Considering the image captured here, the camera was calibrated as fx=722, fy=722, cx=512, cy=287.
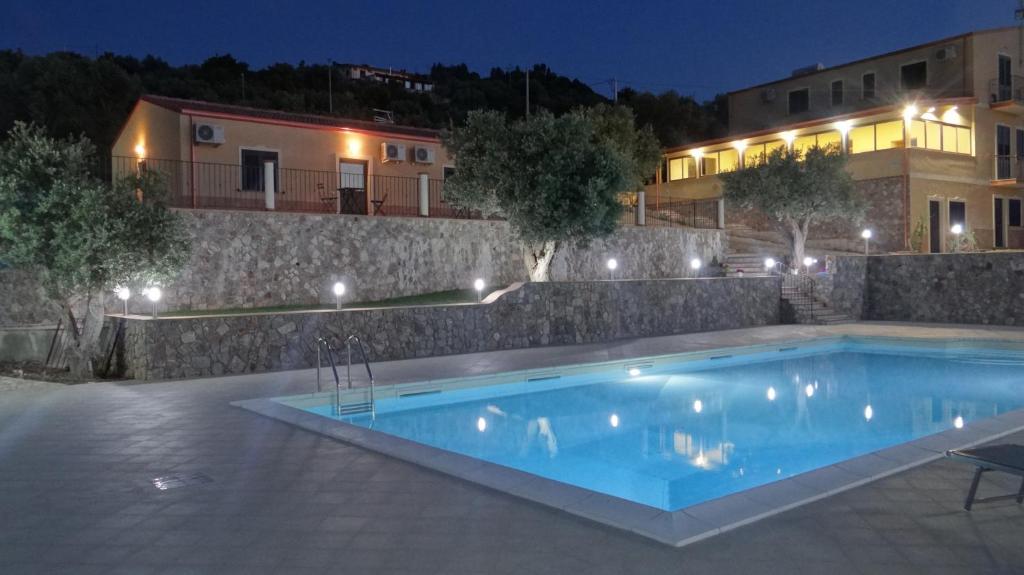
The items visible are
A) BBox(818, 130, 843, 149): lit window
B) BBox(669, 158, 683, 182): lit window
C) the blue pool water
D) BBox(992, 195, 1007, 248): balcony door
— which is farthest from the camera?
BBox(669, 158, 683, 182): lit window

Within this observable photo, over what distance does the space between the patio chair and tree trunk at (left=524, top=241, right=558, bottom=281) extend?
12.3m

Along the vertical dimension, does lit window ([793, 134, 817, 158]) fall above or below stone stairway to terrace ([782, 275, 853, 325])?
above

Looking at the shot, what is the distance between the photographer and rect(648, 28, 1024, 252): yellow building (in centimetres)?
2406

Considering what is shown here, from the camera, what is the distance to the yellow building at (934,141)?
24062 millimetres

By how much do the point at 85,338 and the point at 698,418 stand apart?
9017 millimetres

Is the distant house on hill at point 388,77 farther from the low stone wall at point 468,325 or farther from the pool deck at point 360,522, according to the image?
the pool deck at point 360,522

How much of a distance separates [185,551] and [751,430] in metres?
6.70

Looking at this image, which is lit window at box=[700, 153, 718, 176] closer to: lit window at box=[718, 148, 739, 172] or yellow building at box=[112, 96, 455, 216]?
lit window at box=[718, 148, 739, 172]

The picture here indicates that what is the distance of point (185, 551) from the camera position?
392 centimetres

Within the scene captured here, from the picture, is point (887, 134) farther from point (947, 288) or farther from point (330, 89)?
point (330, 89)

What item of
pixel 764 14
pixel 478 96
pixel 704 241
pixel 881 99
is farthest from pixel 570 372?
pixel 764 14

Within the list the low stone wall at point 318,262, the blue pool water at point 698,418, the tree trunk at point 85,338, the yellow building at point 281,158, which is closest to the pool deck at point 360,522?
the blue pool water at point 698,418

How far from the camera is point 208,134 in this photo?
1752cm

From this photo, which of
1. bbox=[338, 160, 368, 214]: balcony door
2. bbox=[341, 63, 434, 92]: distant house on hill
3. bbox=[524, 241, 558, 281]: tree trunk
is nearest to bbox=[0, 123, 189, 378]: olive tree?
bbox=[338, 160, 368, 214]: balcony door
